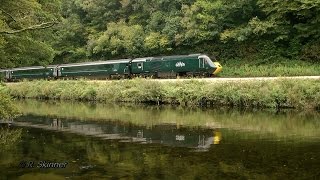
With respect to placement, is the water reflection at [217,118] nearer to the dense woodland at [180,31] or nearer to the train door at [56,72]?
the dense woodland at [180,31]

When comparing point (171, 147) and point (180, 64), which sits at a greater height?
point (180, 64)

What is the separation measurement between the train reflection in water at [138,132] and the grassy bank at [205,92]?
3.25 meters

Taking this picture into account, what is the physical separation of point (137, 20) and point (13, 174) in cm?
4477

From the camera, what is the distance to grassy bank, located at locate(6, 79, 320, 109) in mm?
22656

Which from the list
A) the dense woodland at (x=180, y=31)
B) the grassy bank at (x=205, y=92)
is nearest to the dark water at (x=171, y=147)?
the grassy bank at (x=205, y=92)

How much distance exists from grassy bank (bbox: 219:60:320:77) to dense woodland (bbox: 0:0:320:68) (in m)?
0.75

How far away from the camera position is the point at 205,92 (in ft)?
85.6

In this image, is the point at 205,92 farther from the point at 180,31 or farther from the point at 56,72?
the point at 56,72

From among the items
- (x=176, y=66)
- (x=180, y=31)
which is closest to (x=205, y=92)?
(x=176, y=66)

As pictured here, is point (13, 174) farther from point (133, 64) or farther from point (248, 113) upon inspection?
point (133, 64)

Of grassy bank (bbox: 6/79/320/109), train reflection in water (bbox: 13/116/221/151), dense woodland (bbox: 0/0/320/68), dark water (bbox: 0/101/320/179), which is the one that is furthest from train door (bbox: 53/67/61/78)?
train reflection in water (bbox: 13/116/221/151)

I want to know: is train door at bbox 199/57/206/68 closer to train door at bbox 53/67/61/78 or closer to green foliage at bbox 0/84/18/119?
train door at bbox 53/67/61/78

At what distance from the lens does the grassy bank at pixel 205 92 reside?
2266 cm

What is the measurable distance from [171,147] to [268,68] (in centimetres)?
2620
